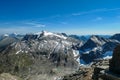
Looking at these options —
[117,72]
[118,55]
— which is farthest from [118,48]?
[117,72]

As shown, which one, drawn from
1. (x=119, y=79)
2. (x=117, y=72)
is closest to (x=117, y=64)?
(x=117, y=72)

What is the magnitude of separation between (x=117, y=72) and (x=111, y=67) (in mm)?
2433

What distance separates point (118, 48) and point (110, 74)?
17.0 ft

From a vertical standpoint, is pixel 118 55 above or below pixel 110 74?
above

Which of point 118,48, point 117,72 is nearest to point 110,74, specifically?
point 117,72

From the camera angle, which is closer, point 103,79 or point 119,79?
point 119,79

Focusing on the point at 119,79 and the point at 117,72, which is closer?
the point at 119,79

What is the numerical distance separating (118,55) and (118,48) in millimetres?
1435

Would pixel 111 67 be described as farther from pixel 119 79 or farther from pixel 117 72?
pixel 119 79

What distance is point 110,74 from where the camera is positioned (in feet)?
151

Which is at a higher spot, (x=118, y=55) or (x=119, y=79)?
(x=118, y=55)

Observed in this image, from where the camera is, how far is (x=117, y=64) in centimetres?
4659

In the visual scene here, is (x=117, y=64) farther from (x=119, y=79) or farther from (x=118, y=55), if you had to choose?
(x=119, y=79)

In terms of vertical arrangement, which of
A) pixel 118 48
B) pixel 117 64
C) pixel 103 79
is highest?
pixel 118 48
